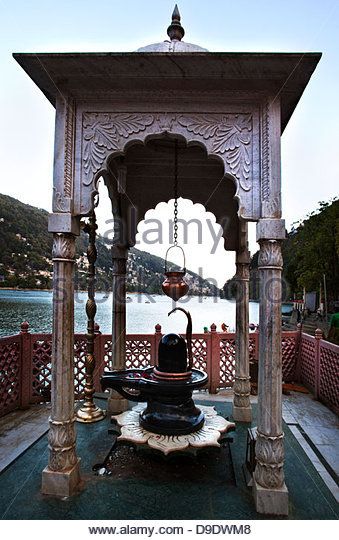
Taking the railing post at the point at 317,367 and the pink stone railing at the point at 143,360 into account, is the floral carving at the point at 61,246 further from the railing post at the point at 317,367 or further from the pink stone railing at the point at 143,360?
the railing post at the point at 317,367

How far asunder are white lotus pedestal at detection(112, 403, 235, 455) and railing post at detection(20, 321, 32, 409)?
2437 millimetres

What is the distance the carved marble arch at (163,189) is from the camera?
5.10m

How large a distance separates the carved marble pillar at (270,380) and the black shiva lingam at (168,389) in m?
0.95

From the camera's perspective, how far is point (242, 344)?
5.16 metres

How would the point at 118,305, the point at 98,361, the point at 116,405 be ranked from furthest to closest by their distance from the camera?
1. the point at 98,361
2. the point at 118,305
3. the point at 116,405

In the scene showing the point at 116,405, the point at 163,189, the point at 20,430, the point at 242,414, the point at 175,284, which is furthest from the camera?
the point at 163,189

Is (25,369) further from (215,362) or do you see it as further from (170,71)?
(170,71)

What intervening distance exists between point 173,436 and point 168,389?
51 cm

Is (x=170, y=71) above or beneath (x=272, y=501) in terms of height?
above

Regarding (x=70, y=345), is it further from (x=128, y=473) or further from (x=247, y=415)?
(x=247, y=415)

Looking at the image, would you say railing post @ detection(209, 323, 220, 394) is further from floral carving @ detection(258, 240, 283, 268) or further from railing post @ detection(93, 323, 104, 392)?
floral carving @ detection(258, 240, 283, 268)

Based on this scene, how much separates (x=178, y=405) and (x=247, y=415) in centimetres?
168

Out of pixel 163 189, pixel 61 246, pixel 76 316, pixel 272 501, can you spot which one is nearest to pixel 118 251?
pixel 163 189

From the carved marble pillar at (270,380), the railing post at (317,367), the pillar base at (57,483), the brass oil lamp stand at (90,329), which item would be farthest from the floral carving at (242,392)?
the pillar base at (57,483)
